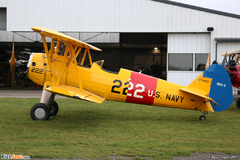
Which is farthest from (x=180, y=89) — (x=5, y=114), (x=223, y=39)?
(x=223, y=39)

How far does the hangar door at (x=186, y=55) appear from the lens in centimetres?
1778

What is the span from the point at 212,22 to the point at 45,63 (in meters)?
13.5

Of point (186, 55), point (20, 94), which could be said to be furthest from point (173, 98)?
point (20, 94)

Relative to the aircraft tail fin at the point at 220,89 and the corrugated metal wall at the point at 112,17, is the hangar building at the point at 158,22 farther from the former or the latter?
the aircraft tail fin at the point at 220,89

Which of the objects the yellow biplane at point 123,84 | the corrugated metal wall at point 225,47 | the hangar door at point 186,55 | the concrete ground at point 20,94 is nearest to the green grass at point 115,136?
the yellow biplane at point 123,84

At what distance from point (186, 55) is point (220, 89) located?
33.9 ft

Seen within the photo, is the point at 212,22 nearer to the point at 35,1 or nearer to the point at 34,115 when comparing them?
the point at 35,1

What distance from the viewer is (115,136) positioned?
243 inches

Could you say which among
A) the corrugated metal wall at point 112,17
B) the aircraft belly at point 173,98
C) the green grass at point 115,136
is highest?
the corrugated metal wall at point 112,17

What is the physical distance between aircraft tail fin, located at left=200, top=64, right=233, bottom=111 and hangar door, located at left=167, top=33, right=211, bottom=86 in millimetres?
9901

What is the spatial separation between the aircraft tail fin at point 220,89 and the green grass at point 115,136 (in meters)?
0.64

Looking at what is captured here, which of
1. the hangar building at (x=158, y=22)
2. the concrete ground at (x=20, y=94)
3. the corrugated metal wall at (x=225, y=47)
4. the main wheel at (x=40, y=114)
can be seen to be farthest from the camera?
the hangar building at (x=158, y=22)

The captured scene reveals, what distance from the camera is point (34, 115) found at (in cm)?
769

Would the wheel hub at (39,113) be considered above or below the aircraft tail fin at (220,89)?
below
